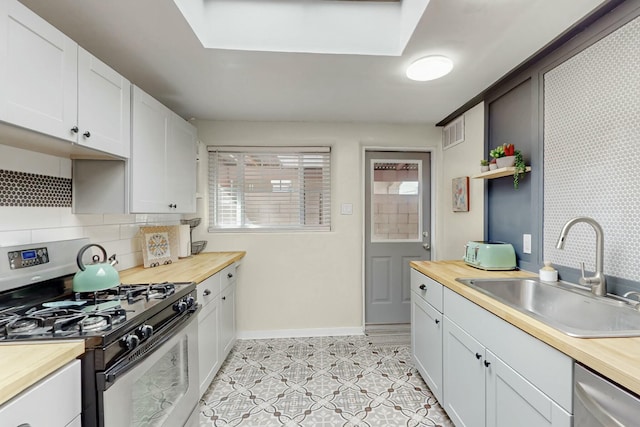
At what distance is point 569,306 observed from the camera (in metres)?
1.40

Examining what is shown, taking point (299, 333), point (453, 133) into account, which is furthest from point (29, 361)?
point (453, 133)

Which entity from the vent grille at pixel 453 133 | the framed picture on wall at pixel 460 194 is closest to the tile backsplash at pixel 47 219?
the framed picture on wall at pixel 460 194

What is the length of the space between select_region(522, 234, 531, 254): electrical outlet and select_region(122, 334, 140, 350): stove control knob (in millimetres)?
2247

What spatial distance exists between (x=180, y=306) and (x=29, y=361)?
0.67 metres

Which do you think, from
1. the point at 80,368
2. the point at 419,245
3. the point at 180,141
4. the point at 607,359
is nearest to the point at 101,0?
the point at 180,141

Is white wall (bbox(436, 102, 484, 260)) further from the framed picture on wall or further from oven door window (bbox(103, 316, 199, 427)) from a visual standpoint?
oven door window (bbox(103, 316, 199, 427))

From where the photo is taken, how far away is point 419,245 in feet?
10.3

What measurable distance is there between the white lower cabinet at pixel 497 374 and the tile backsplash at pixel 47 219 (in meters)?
2.20

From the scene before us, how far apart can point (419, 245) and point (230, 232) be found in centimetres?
207

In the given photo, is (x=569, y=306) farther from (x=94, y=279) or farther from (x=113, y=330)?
(x=94, y=279)

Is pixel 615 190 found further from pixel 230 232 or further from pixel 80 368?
pixel 230 232

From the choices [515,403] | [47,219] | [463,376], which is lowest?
[463,376]

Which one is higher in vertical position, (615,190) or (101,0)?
(101,0)

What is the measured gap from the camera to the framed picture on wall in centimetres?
254
